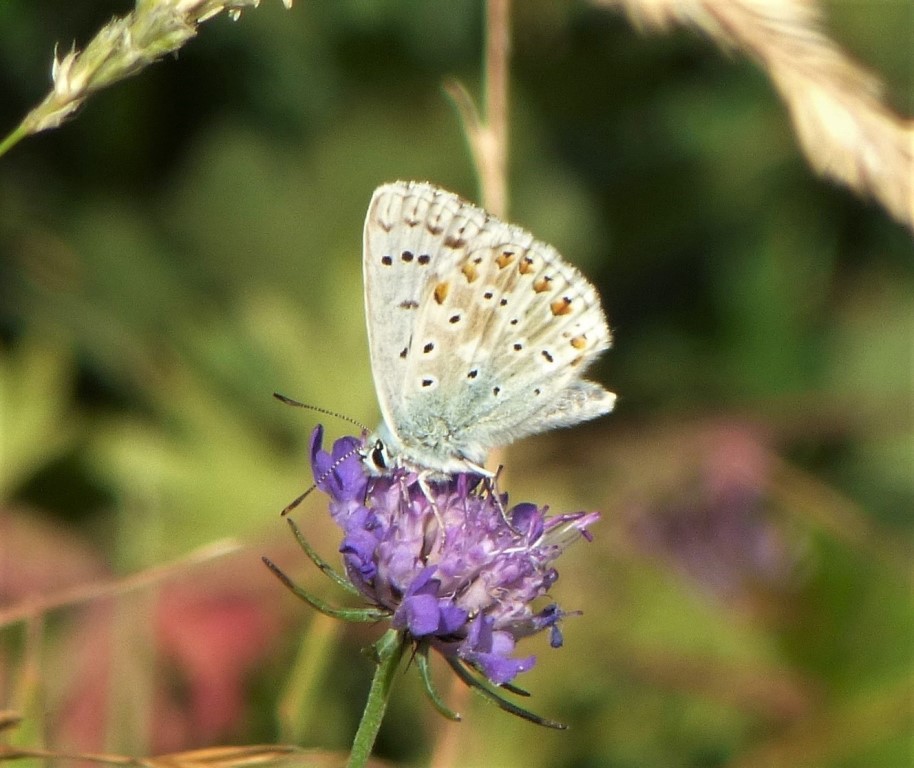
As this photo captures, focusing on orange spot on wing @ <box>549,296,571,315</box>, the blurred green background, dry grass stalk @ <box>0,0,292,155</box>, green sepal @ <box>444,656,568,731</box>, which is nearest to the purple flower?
green sepal @ <box>444,656,568,731</box>

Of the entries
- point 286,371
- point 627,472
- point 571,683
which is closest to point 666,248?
point 627,472

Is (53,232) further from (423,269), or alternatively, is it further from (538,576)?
(538,576)

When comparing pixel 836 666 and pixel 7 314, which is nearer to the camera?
pixel 836 666

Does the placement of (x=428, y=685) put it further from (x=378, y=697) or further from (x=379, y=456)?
(x=379, y=456)

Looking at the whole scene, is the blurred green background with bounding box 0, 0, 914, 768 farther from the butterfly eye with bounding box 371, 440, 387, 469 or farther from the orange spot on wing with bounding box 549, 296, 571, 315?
the orange spot on wing with bounding box 549, 296, 571, 315

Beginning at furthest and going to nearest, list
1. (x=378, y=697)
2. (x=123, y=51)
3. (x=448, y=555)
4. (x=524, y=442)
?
1. (x=524, y=442)
2. (x=448, y=555)
3. (x=378, y=697)
4. (x=123, y=51)

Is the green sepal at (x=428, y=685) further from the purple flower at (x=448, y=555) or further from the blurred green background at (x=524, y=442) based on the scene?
the blurred green background at (x=524, y=442)

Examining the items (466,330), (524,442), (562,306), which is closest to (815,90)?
(562,306)
